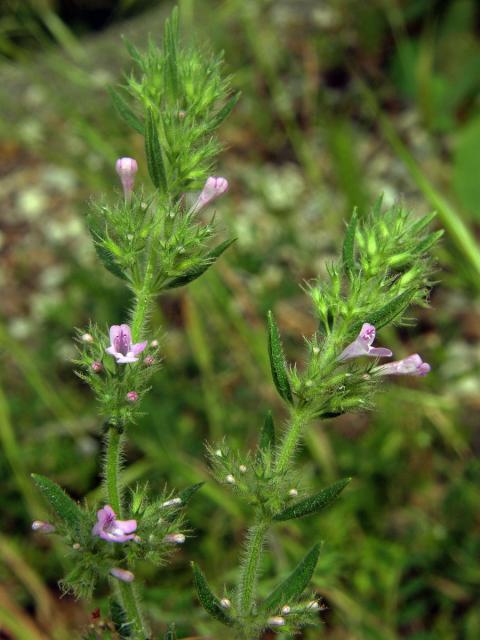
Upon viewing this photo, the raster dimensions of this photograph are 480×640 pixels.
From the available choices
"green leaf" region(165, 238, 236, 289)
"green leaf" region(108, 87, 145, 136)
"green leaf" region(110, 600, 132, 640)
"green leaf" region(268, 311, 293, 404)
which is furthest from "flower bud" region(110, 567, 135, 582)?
"green leaf" region(108, 87, 145, 136)

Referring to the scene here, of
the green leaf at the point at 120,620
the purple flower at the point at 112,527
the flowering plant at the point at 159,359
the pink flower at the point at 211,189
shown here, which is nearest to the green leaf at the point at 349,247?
the flowering plant at the point at 159,359

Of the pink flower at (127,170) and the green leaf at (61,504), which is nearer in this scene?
the green leaf at (61,504)

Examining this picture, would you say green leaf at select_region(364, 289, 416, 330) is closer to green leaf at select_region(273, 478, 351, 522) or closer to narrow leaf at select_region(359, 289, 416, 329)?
narrow leaf at select_region(359, 289, 416, 329)

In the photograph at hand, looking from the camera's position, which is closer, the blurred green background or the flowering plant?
the flowering plant

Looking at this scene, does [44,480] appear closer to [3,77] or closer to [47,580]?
[47,580]

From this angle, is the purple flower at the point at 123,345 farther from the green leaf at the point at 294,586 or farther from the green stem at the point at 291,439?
the green leaf at the point at 294,586

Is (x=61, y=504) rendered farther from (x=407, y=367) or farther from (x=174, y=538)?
(x=407, y=367)

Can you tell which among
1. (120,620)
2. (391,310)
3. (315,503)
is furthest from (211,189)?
(120,620)
